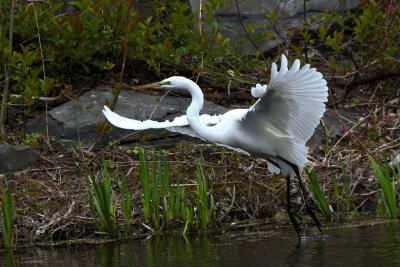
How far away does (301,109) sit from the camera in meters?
4.64

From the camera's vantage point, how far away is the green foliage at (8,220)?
183 inches

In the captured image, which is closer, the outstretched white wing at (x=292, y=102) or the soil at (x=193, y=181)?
the outstretched white wing at (x=292, y=102)

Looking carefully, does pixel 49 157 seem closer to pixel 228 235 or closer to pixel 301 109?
pixel 228 235

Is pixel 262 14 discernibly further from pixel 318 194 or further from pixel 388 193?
pixel 388 193

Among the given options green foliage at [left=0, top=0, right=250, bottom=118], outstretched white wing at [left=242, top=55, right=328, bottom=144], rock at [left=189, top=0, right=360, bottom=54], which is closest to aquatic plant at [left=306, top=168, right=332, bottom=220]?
outstretched white wing at [left=242, top=55, right=328, bottom=144]

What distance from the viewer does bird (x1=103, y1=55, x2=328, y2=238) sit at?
14.1 ft

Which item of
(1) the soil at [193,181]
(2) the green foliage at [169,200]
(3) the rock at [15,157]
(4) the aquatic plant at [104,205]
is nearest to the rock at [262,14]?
(1) the soil at [193,181]

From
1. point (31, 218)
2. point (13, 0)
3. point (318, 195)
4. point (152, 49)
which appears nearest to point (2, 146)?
point (31, 218)

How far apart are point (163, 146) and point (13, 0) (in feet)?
7.38

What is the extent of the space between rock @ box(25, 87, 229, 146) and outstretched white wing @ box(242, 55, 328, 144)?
7.03 ft

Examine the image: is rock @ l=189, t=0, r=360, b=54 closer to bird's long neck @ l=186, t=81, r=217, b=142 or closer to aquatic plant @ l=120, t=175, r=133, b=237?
bird's long neck @ l=186, t=81, r=217, b=142

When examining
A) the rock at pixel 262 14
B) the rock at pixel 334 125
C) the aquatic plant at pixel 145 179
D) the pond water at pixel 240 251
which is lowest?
the pond water at pixel 240 251

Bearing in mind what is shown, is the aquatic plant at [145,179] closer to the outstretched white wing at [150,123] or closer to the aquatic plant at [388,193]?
the outstretched white wing at [150,123]

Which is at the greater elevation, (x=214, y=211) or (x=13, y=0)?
(x=13, y=0)
